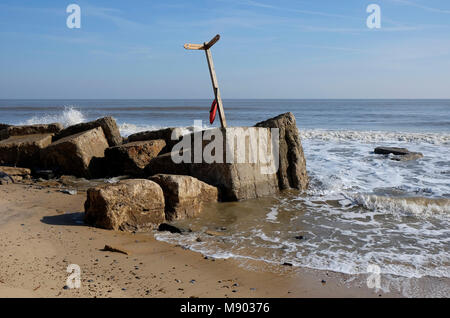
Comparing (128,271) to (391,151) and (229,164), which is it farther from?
(391,151)

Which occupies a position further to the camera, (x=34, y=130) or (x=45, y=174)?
(x=34, y=130)

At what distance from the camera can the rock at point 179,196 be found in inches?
223

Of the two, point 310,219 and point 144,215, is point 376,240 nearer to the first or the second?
point 310,219

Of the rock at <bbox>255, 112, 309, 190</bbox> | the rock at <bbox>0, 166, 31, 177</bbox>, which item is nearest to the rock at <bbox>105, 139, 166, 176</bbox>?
the rock at <bbox>0, 166, 31, 177</bbox>

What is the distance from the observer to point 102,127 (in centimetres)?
949

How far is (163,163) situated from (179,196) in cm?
210

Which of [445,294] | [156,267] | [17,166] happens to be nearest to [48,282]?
[156,267]

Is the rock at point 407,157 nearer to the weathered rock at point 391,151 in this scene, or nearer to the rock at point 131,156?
the weathered rock at point 391,151

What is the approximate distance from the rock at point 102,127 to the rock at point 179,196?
13.3 ft

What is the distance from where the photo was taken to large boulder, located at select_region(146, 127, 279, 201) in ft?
22.2

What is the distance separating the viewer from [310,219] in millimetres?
5938

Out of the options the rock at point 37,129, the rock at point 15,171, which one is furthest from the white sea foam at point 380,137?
the rock at point 15,171

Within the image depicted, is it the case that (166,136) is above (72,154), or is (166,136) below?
above

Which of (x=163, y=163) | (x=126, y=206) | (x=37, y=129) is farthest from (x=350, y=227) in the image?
(x=37, y=129)
